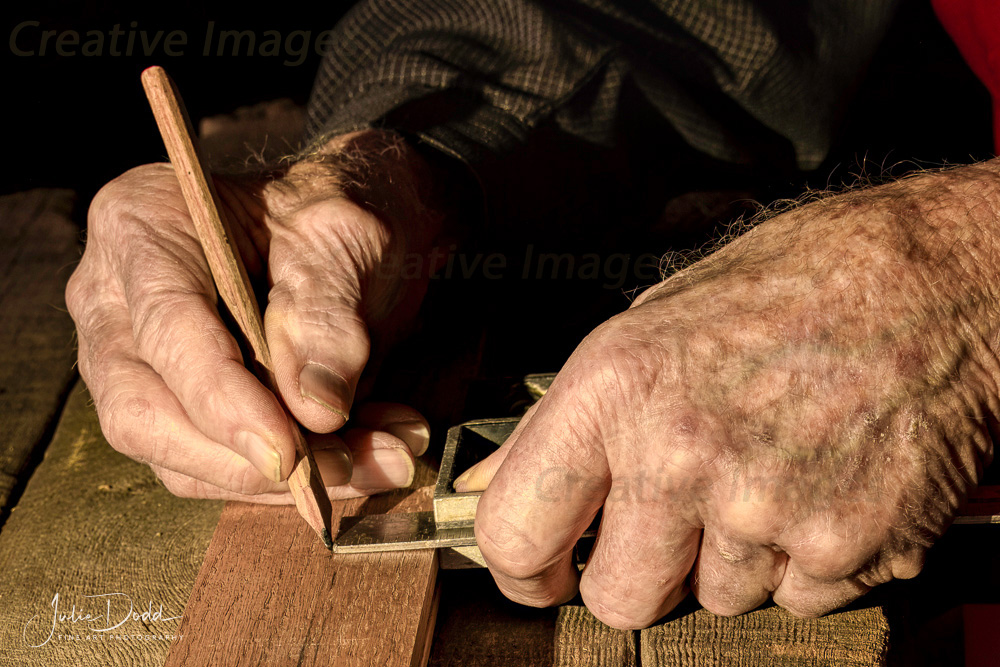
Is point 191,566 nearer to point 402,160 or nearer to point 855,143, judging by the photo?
point 402,160

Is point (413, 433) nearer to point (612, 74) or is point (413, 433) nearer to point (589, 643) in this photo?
point (589, 643)

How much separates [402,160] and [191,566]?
2.70 ft

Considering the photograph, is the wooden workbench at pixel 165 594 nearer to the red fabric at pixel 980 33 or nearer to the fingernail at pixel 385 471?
Result: the fingernail at pixel 385 471

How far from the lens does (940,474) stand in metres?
0.79

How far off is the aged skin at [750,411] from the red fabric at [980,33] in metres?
0.42

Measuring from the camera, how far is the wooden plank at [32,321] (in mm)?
1447

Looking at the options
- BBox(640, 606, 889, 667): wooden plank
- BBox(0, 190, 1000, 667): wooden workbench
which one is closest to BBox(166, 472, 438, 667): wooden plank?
BBox(0, 190, 1000, 667): wooden workbench

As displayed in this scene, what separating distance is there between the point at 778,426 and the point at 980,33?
929mm

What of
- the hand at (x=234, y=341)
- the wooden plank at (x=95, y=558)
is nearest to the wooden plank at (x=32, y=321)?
the wooden plank at (x=95, y=558)

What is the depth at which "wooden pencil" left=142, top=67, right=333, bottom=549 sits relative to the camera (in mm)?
888

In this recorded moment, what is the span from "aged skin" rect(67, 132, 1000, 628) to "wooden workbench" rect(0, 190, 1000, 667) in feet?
0.17

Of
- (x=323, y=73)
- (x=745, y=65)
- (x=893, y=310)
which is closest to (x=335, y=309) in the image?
(x=893, y=310)

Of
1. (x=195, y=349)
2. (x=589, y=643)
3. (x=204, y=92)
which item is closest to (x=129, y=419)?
(x=195, y=349)

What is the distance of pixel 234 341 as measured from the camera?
3.26 feet
